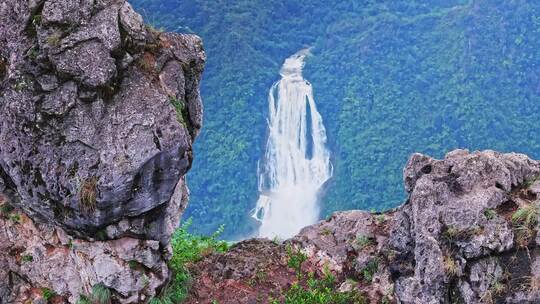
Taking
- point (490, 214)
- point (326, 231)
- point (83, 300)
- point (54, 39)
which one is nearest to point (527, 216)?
point (490, 214)

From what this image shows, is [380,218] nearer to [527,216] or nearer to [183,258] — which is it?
[527,216]

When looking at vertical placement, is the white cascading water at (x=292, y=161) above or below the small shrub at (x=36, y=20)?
above

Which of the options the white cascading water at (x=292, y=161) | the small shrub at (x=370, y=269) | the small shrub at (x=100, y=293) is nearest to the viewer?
the small shrub at (x=100, y=293)

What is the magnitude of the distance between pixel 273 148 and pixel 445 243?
1432 cm

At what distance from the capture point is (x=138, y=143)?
5738 mm

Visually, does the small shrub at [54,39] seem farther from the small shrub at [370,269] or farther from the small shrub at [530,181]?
the small shrub at [530,181]

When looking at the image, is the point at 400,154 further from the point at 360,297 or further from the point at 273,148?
the point at 360,297

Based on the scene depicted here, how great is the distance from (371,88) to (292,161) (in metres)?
3.76

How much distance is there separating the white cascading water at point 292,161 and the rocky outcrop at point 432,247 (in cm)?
1152

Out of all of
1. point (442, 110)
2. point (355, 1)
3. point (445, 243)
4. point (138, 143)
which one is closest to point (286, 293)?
point (445, 243)

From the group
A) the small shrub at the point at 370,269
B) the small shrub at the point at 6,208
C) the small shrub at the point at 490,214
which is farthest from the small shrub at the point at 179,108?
the small shrub at the point at 490,214

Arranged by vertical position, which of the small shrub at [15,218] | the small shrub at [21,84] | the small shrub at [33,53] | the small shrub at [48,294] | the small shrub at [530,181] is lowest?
the small shrub at [48,294]

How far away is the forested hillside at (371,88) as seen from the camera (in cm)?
1908

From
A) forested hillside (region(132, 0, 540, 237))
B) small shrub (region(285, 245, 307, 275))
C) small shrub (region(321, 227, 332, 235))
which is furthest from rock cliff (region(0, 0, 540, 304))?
forested hillside (region(132, 0, 540, 237))
